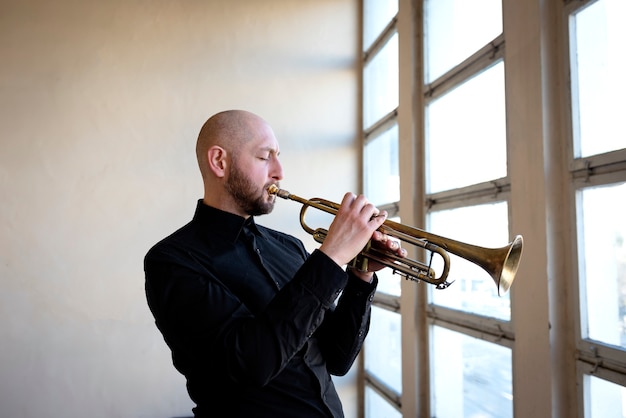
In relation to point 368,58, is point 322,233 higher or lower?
lower

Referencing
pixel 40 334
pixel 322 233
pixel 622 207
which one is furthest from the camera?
pixel 40 334

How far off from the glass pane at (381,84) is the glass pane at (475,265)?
45.8 inches

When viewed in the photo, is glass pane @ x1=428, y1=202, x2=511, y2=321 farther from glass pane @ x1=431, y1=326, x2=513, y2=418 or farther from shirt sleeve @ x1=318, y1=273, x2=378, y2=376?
shirt sleeve @ x1=318, y1=273, x2=378, y2=376

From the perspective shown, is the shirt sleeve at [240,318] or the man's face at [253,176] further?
the man's face at [253,176]

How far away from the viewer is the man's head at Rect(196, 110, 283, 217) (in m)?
1.50

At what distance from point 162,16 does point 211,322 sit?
3.29 meters

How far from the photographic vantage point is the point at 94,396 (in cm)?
357

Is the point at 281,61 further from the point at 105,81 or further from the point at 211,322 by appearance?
the point at 211,322

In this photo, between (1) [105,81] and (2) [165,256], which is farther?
(1) [105,81]

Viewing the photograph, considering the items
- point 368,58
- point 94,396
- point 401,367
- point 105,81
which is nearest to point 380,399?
point 401,367

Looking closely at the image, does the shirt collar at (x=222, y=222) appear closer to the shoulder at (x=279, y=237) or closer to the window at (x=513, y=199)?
the shoulder at (x=279, y=237)

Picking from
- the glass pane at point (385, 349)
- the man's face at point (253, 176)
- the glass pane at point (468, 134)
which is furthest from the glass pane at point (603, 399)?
the glass pane at point (385, 349)

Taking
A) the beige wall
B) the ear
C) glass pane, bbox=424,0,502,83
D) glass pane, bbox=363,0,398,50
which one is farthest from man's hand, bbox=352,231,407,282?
glass pane, bbox=363,0,398,50

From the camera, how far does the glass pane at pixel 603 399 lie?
1.63 meters
